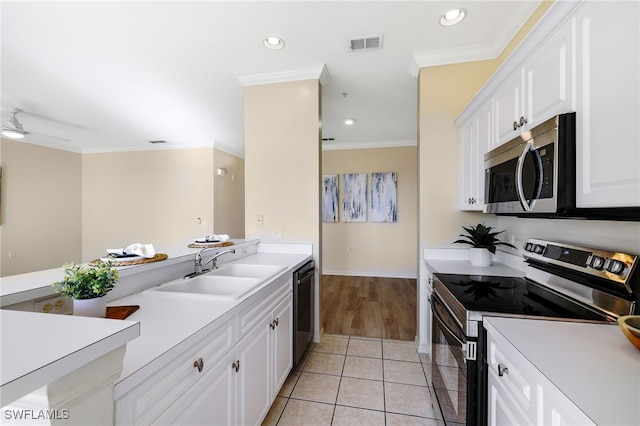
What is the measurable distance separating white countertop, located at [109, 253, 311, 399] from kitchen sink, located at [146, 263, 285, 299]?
0.39ft

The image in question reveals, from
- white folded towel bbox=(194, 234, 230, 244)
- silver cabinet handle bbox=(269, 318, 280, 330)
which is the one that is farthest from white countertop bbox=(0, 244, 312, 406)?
white folded towel bbox=(194, 234, 230, 244)

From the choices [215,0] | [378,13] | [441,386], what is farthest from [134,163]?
[441,386]

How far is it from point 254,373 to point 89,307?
866 millimetres

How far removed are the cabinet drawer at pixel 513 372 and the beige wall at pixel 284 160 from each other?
1.77 metres

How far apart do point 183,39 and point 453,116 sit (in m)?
2.55

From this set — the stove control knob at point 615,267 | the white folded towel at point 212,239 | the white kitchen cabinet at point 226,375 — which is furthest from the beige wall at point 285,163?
the stove control knob at point 615,267

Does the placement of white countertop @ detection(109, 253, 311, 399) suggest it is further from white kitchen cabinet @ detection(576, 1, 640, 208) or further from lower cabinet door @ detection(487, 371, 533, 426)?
white kitchen cabinet @ detection(576, 1, 640, 208)

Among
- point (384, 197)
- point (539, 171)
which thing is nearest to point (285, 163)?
point (539, 171)

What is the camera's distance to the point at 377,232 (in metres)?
5.11

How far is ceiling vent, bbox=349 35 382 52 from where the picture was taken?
2.12 m

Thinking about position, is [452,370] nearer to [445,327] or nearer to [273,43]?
[445,327]

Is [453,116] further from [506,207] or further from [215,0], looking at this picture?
[215,0]

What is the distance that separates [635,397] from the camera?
589 millimetres

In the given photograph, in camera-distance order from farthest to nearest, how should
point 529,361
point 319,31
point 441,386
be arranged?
point 319,31 → point 441,386 → point 529,361
